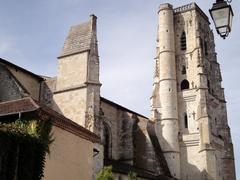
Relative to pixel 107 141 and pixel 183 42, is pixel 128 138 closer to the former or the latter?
pixel 107 141

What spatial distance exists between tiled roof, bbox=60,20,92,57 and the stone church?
0.08 metres

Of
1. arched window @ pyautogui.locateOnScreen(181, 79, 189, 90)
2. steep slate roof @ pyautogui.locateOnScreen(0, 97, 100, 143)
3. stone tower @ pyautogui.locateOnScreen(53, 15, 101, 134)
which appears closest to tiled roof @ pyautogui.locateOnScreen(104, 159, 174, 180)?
stone tower @ pyautogui.locateOnScreen(53, 15, 101, 134)

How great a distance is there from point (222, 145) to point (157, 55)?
9161 mm

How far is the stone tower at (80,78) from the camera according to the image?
23766 mm

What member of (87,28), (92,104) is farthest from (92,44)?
(92,104)

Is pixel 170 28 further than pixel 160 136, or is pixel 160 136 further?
pixel 170 28

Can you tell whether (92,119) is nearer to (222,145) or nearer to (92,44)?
(92,44)

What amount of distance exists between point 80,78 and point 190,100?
12.5 meters

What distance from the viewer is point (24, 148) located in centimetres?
1362

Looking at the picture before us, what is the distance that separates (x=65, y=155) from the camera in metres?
15.0

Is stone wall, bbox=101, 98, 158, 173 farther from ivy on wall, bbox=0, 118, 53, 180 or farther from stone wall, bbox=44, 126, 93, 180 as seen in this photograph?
ivy on wall, bbox=0, 118, 53, 180

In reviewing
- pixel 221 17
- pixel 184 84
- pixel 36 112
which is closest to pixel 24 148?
pixel 36 112

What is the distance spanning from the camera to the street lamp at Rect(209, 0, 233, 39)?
7.23 m

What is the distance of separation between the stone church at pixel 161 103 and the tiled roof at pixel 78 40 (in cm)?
8
